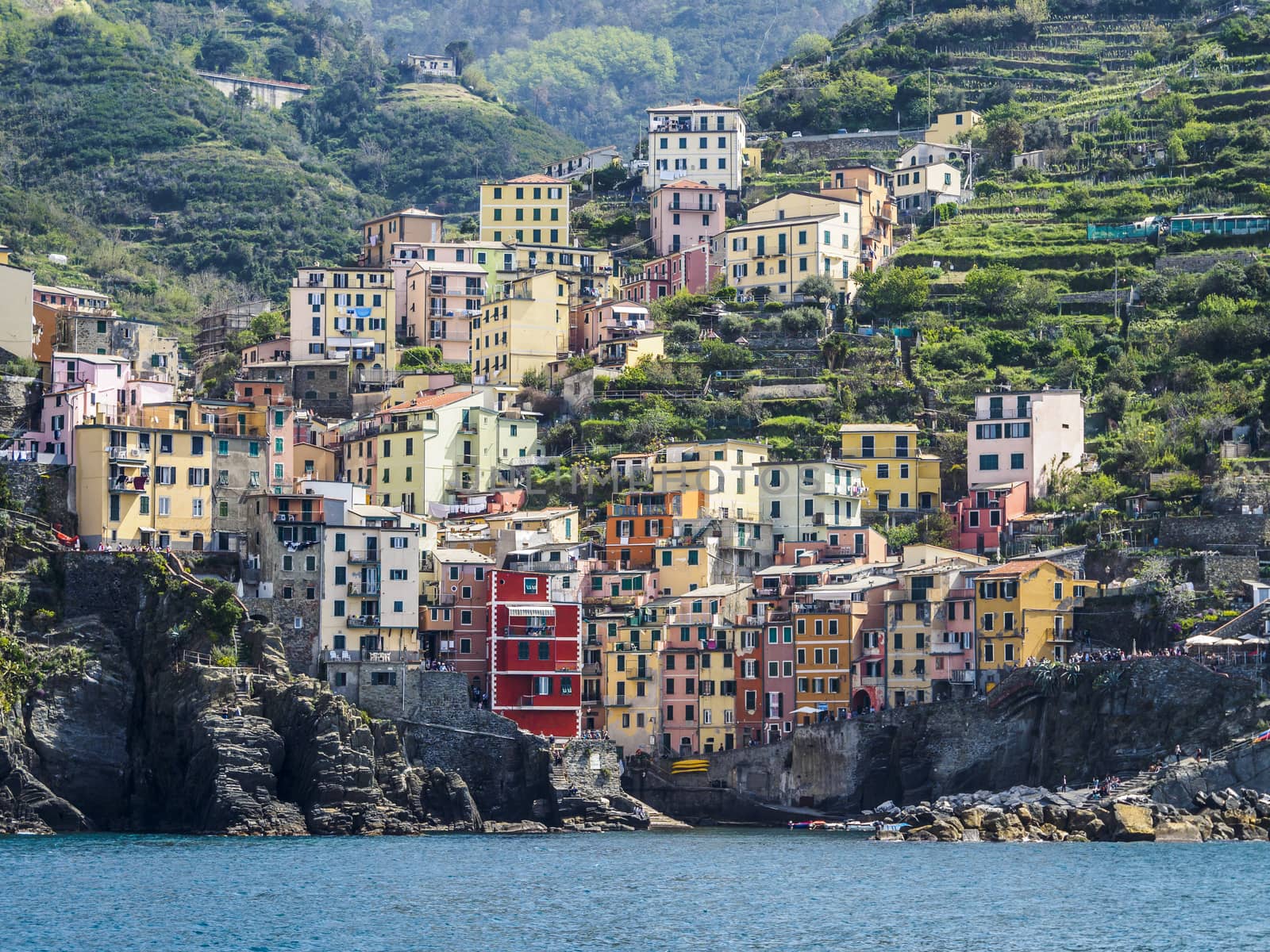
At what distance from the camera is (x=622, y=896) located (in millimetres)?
81688

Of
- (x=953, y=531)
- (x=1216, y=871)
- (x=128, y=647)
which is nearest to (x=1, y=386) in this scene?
(x=128, y=647)

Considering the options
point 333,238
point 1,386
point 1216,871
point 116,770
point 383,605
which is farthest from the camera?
point 333,238

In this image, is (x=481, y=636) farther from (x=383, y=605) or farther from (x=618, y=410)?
(x=618, y=410)

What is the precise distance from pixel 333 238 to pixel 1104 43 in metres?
54.1

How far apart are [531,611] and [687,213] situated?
Answer: 51390 mm

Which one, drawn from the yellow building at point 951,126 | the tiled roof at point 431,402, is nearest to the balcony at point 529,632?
the tiled roof at point 431,402

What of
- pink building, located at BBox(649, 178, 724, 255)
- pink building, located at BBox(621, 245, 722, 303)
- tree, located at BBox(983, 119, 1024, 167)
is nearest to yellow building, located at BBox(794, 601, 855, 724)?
pink building, located at BBox(621, 245, 722, 303)

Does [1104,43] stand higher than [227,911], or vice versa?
[1104,43]

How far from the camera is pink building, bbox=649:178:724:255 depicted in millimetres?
154500

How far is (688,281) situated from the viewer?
487 feet

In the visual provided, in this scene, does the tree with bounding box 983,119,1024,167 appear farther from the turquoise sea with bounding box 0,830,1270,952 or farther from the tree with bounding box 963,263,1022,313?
the turquoise sea with bounding box 0,830,1270,952

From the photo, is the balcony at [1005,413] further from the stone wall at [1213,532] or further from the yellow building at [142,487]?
the yellow building at [142,487]

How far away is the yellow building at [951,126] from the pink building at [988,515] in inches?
2000

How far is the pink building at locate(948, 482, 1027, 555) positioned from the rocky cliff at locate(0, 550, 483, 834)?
86.9 ft
